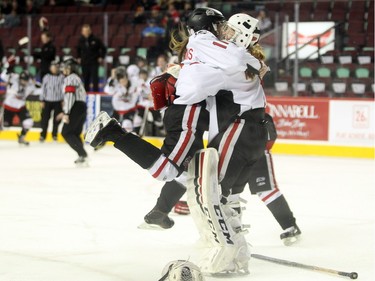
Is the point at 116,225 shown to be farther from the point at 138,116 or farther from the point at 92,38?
the point at 92,38

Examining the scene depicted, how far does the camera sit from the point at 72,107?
10.0 metres

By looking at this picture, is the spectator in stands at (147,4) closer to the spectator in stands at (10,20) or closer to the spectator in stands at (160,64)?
the spectator in stands at (10,20)

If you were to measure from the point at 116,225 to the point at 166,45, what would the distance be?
8003 mm

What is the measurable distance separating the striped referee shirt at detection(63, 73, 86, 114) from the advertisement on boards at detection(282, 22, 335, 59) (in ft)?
11.5

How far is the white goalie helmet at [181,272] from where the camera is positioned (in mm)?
3928

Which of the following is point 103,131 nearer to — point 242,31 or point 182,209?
point 242,31

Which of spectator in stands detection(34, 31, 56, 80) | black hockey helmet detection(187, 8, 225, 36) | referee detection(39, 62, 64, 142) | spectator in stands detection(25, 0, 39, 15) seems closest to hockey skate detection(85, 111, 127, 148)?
black hockey helmet detection(187, 8, 225, 36)

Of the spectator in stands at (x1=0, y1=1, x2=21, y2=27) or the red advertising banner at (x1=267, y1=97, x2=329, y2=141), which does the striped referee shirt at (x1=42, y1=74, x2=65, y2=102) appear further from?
the red advertising banner at (x1=267, y1=97, x2=329, y2=141)

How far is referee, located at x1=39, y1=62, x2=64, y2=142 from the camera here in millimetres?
13419

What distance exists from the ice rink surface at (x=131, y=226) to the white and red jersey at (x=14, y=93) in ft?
12.7

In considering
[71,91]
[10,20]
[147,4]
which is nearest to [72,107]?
[71,91]

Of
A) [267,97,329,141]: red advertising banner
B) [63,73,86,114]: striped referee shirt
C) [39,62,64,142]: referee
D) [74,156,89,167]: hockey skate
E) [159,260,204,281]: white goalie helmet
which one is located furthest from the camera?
[39,62,64,142]: referee

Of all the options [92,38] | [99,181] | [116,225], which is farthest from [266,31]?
[116,225]

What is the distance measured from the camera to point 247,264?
4.55 meters
